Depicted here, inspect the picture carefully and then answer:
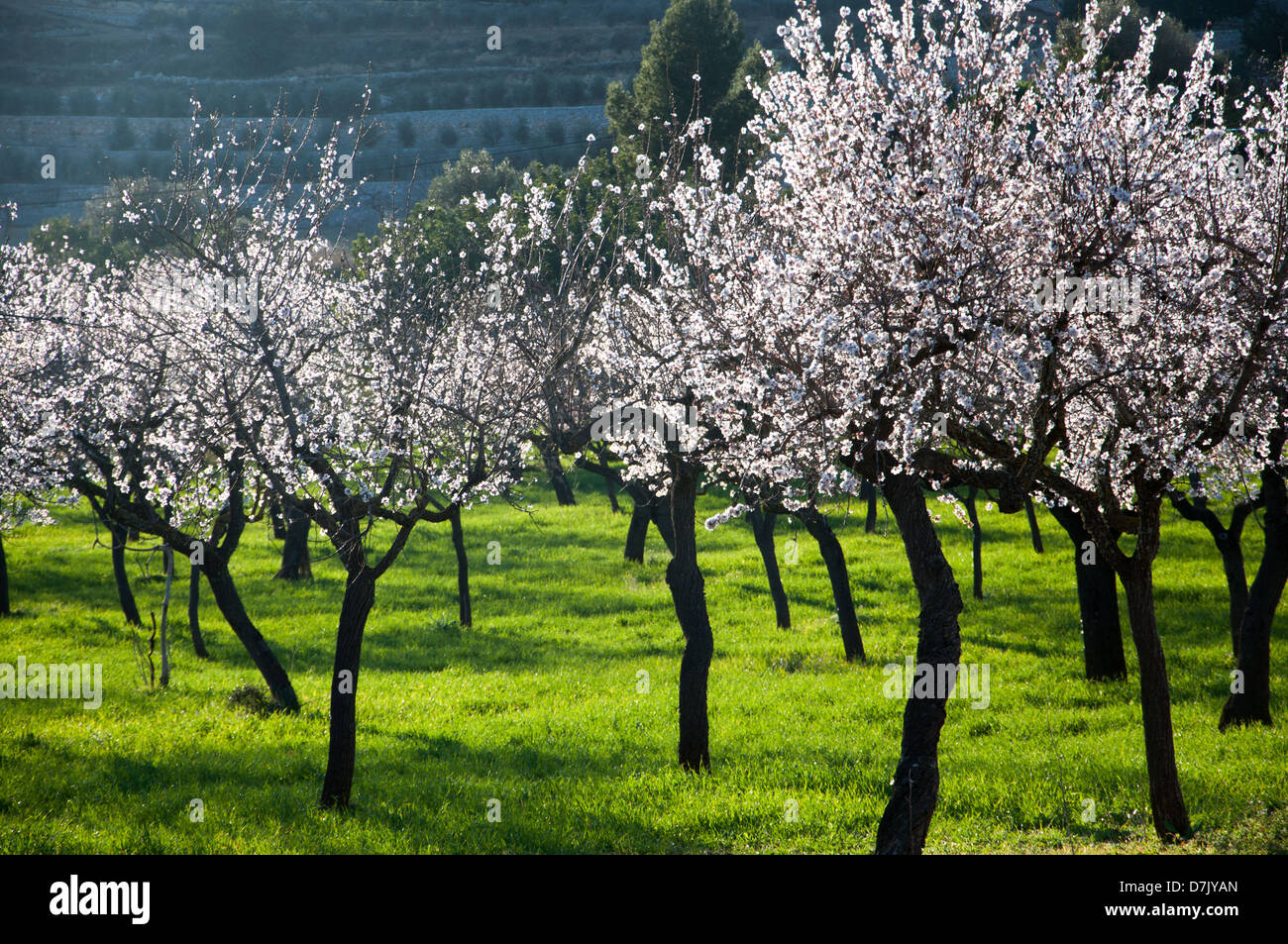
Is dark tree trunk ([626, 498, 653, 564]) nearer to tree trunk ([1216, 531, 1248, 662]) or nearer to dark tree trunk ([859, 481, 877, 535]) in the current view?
dark tree trunk ([859, 481, 877, 535])

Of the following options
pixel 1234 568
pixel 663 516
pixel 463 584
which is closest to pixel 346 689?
pixel 663 516

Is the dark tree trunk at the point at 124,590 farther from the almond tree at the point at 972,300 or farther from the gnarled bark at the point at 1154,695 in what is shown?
the gnarled bark at the point at 1154,695

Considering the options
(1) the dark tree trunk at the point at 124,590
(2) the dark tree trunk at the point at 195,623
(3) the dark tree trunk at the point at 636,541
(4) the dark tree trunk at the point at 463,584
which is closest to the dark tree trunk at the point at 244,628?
(2) the dark tree trunk at the point at 195,623

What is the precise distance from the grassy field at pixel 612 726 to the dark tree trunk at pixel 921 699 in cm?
180

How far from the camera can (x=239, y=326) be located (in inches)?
418

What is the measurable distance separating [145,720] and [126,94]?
443 feet

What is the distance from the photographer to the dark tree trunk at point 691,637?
40.8 feet

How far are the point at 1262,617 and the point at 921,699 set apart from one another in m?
7.32

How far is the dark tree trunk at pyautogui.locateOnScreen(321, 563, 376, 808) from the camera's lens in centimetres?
1093

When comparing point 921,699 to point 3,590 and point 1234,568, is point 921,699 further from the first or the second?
point 3,590

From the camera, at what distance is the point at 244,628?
50.1 ft
